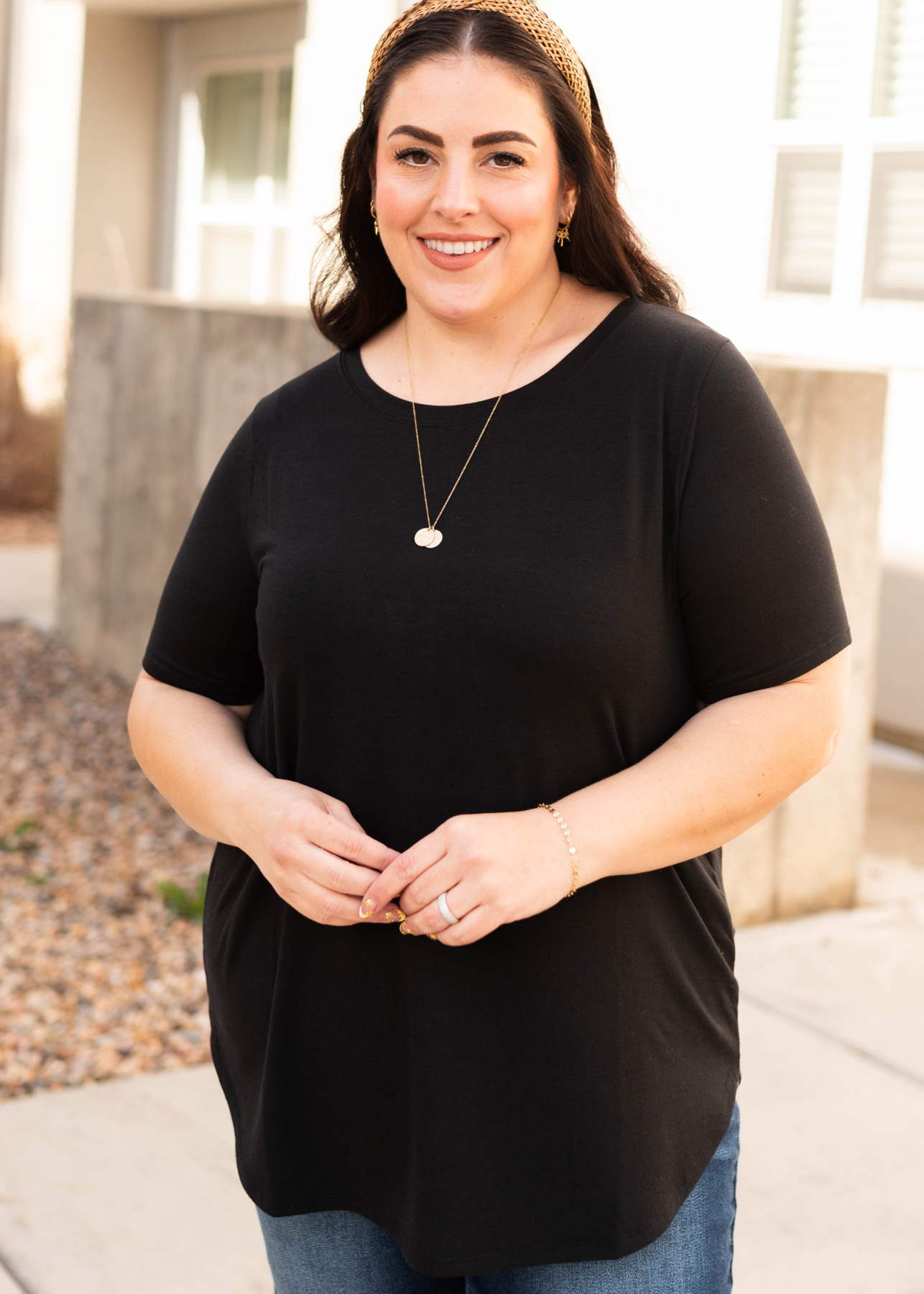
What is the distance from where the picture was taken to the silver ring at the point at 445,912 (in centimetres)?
134

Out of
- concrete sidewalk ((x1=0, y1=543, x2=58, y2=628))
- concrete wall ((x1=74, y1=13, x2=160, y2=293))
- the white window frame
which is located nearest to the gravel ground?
concrete sidewalk ((x1=0, y1=543, x2=58, y2=628))

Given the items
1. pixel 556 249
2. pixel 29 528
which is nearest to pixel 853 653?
pixel 556 249

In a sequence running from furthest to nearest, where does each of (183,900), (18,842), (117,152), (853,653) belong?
1. (117,152)
2. (18,842)
3. (183,900)
4. (853,653)

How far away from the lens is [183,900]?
4.37 m

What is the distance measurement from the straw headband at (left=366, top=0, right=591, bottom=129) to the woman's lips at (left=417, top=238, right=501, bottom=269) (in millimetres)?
182

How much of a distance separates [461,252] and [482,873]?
64cm

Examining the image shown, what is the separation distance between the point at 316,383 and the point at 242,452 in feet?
0.37

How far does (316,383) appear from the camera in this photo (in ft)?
5.39

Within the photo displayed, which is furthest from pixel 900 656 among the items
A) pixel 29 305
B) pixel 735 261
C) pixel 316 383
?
pixel 29 305

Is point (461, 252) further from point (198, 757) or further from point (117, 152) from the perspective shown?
point (117, 152)

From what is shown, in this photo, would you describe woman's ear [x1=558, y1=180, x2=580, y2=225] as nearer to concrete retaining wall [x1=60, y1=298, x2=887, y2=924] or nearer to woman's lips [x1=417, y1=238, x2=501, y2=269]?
woman's lips [x1=417, y1=238, x2=501, y2=269]

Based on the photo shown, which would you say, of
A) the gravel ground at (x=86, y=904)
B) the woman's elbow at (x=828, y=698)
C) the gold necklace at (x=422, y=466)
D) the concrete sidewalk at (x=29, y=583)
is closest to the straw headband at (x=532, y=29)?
the gold necklace at (x=422, y=466)

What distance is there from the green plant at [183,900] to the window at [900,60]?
455cm

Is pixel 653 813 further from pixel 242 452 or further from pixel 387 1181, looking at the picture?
pixel 242 452
